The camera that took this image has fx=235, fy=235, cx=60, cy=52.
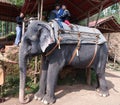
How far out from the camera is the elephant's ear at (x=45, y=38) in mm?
5803

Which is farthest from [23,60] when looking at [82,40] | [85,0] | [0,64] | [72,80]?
[85,0]

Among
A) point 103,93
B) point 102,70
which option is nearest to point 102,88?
point 103,93

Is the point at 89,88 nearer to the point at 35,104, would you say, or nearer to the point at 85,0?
the point at 35,104

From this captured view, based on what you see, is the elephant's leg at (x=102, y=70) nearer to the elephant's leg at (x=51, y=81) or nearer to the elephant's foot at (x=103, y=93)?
the elephant's foot at (x=103, y=93)

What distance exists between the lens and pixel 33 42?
5.89m

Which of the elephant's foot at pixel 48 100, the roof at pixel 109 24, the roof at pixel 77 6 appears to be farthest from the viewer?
the roof at pixel 109 24

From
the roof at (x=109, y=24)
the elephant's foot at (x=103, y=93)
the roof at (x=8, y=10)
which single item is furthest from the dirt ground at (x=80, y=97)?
the roof at (x=109, y=24)

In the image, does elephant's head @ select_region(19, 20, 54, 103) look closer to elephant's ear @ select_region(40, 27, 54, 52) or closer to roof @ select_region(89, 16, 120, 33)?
elephant's ear @ select_region(40, 27, 54, 52)

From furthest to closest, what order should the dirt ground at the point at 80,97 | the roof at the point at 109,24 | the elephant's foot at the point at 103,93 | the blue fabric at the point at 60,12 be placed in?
the roof at the point at 109,24 < the blue fabric at the point at 60,12 < the elephant's foot at the point at 103,93 < the dirt ground at the point at 80,97

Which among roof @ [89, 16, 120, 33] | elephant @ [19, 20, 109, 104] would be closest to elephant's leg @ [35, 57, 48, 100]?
elephant @ [19, 20, 109, 104]

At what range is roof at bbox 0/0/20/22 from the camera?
10.6 m

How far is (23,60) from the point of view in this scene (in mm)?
5887

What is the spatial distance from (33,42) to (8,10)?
6.30 meters

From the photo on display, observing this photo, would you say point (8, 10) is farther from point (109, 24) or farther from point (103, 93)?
point (103, 93)
